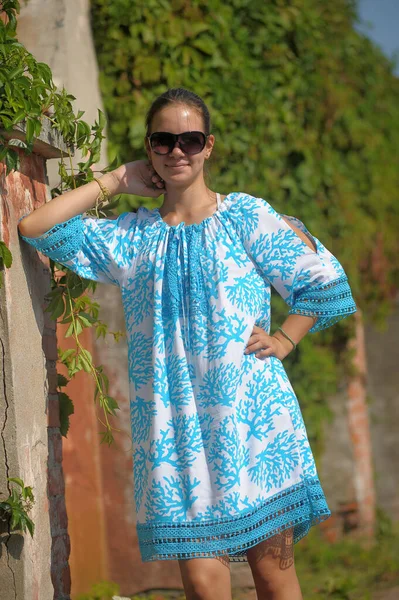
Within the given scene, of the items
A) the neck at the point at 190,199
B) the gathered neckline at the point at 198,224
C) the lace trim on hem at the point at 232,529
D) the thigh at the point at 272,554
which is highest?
the neck at the point at 190,199

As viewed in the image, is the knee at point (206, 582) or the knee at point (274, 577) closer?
the knee at point (206, 582)

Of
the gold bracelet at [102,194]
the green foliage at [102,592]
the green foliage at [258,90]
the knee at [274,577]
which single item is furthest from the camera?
the green foliage at [258,90]

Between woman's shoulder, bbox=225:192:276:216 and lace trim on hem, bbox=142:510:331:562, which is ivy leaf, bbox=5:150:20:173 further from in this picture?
lace trim on hem, bbox=142:510:331:562

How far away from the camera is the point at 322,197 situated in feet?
16.0

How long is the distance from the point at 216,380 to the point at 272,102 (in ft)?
8.33

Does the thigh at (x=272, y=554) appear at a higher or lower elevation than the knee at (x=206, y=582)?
higher

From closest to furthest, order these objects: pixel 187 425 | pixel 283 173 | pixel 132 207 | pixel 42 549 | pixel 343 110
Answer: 1. pixel 187 425
2. pixel 42 549
3. pixel 132 207
4. pixel 283 173
5. pixel 343 110

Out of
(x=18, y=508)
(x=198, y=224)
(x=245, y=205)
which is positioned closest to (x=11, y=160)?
(x=198, y=224)

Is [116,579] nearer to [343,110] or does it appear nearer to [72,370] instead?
[72,370]

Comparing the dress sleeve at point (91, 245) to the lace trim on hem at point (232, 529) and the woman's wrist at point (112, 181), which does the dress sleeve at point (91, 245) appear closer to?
the woman's wrist at point (112, 181)

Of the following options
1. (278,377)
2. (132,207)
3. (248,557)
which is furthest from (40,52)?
(248,557)

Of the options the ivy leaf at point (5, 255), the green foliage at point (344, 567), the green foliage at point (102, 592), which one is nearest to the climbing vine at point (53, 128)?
the ivy leaf at point (5, 255)

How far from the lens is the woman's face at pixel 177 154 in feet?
8.11

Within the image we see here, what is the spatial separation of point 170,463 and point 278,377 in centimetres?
42
